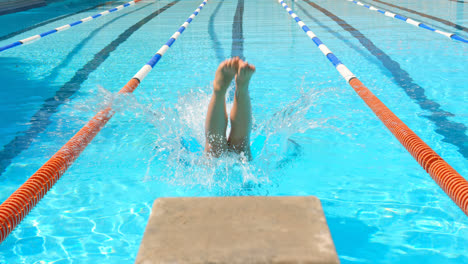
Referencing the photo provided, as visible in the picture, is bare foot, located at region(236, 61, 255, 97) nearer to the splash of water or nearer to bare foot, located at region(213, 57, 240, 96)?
bare foot, located at region(213, 57, 240, 96)

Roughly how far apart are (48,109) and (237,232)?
3.19m

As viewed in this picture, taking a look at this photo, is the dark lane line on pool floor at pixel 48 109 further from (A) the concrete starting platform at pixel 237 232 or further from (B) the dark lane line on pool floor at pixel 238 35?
(A) the concrete starting platform at pixel 237 232

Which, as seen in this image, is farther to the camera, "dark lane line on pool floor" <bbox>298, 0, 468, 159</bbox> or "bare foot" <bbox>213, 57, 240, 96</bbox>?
"dark lane line on pool floor" <bbox>298, 0, 468, 159</bbox>

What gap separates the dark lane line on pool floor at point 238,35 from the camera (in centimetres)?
624

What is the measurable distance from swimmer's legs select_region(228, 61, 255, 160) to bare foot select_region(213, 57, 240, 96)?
0.03m

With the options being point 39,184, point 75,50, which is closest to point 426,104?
point 39,184

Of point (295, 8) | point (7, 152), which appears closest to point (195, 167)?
point (7, 152)

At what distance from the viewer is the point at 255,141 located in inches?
108

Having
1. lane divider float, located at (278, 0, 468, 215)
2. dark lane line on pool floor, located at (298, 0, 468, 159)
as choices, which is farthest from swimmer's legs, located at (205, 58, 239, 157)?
dark lane line on pool floor, located at (298, 0, 468, 159)

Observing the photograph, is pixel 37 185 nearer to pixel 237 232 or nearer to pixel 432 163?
pixel 237 232

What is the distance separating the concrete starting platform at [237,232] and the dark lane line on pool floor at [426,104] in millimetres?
1882

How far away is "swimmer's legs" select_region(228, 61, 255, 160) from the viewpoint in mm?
2336

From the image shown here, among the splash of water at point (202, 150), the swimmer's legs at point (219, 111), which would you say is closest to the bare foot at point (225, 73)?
the swimmer's legs at point (219, 111)

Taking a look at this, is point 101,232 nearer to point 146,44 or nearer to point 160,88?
point 160,88
